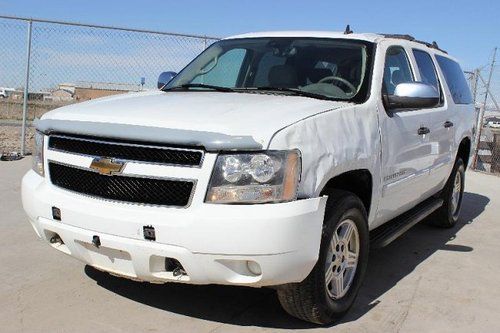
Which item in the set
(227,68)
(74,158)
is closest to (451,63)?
(227,68)

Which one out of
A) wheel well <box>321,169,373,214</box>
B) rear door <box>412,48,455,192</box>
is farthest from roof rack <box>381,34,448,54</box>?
wheel well <box>321,169,373,214</box>

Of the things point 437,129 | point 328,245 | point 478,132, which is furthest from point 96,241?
point 478,132

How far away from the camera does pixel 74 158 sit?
3322 mm

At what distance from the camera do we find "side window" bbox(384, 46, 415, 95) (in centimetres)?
443

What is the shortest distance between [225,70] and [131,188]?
2.12m

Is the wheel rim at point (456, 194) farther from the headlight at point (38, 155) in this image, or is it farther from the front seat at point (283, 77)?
the headlight at point (38, 155)

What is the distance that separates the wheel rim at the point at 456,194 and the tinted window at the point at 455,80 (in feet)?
2.94

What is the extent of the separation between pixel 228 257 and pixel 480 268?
306 cm

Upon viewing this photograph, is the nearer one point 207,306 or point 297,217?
point 297,217

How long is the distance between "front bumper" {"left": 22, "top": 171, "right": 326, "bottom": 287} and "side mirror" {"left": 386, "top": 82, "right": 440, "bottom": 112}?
4.50 ft

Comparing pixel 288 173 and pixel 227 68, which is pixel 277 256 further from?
pixel 227 68

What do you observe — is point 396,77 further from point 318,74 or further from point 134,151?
point 134,151

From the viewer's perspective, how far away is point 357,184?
3879 millimetres

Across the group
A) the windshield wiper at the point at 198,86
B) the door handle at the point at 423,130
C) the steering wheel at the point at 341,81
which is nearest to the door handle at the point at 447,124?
the door handle at the point at 423,130
